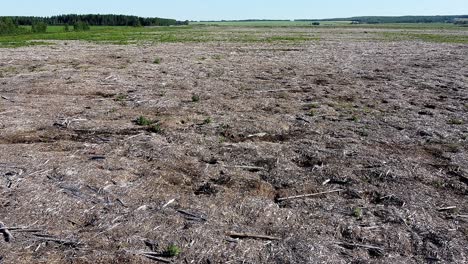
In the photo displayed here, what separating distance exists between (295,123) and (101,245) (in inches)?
317

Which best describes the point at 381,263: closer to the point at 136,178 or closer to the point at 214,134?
the point at 136,178

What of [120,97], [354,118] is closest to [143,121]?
[120,97]

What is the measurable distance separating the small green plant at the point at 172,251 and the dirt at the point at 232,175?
94 millimetres

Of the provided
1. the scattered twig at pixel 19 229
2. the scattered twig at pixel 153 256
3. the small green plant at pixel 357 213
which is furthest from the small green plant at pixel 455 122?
the scattered twig at pixel 19 229

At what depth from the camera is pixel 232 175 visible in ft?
29.3

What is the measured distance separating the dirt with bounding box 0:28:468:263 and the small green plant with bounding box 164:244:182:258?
0.31ft

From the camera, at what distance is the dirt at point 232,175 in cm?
637

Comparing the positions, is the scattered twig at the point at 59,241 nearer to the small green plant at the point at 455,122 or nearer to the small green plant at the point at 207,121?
the small green plant at the point at 207,121

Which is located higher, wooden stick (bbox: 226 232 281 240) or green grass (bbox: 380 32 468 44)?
green grass (bbox: 380 32 468 44)

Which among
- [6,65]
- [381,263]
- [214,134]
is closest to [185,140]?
[214,134]

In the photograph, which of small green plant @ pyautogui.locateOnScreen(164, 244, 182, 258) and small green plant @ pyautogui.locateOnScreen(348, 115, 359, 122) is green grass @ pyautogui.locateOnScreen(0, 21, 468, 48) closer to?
small green plant @ pyautogui.locateOnScreen(348, 115, 359, 122)

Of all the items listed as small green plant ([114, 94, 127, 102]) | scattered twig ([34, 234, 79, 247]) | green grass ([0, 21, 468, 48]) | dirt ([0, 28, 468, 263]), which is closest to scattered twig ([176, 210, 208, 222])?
dirt ([0, 28, 468, 263])

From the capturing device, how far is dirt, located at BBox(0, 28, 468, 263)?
637cm

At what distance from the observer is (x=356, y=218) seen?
7215 mm
